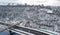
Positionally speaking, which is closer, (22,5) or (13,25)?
(13,25)

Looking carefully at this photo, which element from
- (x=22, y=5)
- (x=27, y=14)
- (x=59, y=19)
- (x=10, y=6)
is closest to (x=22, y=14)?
(x=27, y=14)

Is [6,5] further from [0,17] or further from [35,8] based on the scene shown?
[35,8]

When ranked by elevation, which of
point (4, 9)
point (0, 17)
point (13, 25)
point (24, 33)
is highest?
point (4, 9)

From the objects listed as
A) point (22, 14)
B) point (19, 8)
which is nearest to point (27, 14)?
point (22, 14)

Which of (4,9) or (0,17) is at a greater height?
(4,9)

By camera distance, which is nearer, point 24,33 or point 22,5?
point 24,33

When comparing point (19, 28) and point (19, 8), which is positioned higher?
point (19, 8)

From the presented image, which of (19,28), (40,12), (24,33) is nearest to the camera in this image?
(24,33)

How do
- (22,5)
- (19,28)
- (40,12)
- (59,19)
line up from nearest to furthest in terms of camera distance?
(19,28) < (59,19) < (40,12) < (22,5)

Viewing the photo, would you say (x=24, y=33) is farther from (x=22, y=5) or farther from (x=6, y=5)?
(x=6, y=5)
